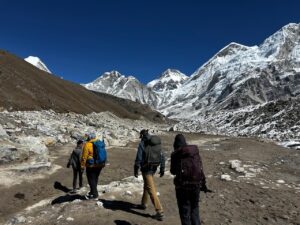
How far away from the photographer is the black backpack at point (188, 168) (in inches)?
359

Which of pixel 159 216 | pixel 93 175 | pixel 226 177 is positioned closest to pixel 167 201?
pixel 159 216

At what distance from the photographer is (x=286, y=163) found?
23.6m

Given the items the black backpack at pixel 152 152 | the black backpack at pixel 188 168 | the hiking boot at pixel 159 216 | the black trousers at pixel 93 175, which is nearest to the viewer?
the black backpack at pixel 188 168

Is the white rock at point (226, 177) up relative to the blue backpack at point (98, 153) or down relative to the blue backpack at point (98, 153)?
down

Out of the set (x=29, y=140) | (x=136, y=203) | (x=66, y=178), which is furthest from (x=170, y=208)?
(x=29, y=140)

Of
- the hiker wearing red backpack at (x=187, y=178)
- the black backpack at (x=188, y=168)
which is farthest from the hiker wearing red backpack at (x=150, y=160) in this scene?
the black backpack at (x=188, y=168)

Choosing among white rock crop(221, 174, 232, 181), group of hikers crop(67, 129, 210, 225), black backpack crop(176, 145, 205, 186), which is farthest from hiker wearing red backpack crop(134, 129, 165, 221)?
white rock crop(221, 174, 232, 181)

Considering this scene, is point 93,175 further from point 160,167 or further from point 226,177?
point 226,177

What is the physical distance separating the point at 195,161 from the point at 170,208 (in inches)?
176

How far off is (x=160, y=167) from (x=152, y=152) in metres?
0.56

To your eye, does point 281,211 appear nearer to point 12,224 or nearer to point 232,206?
point 232,206

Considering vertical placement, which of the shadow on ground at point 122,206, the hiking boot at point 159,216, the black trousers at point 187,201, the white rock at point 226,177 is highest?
the black trousers at point 187,201

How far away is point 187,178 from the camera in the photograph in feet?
29.9

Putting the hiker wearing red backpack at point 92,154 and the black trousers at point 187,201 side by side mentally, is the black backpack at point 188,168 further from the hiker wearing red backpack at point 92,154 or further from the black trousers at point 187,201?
the hiker wearing red backpack at point 92,154
